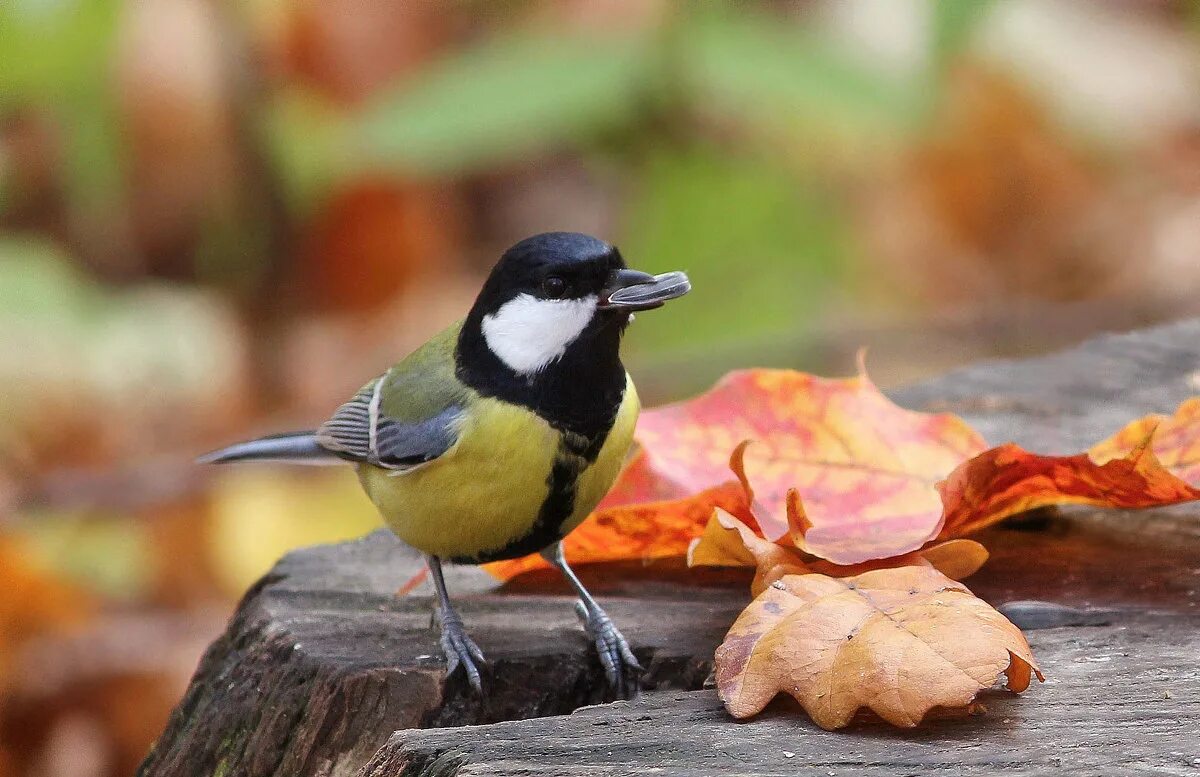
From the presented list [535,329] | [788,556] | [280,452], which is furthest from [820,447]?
[280,452]

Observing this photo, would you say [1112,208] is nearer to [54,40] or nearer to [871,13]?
[871,13]

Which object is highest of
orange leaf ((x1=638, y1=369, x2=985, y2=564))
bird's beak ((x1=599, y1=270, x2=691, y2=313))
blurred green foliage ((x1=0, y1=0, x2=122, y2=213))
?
blurred green foliage ((x1=0, y1=0, x2=122, y2=213))

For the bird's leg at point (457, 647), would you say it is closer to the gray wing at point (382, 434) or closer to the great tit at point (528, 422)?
the great tit at point (528, 422)

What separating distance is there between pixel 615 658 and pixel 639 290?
45 centimetres

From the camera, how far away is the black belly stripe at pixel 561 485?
1791 mm

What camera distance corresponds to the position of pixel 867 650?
53.8 inches

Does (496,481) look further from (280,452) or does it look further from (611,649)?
(280,452)

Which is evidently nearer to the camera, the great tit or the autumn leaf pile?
the autumn leaf pile

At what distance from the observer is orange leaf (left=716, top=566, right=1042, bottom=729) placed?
1.33 m

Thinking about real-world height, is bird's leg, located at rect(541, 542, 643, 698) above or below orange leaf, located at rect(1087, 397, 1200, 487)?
below

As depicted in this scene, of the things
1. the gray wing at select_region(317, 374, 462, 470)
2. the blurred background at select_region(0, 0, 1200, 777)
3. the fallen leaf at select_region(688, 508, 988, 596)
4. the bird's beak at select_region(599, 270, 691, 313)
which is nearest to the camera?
the fallen leaf at select_region(688, 508, 988, 596)

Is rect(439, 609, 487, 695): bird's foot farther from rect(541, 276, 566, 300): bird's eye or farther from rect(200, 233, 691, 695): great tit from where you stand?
rect(541, 276, 566, 300): bird's eye

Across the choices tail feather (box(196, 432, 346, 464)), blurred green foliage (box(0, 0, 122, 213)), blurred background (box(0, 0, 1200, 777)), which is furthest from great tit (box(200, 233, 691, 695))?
blurred green foliage (box(0, 0, 122, 213))

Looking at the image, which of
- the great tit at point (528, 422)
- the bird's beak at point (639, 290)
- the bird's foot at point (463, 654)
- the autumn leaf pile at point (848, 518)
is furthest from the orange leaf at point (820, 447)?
the bird's foot at point (463, 654)
